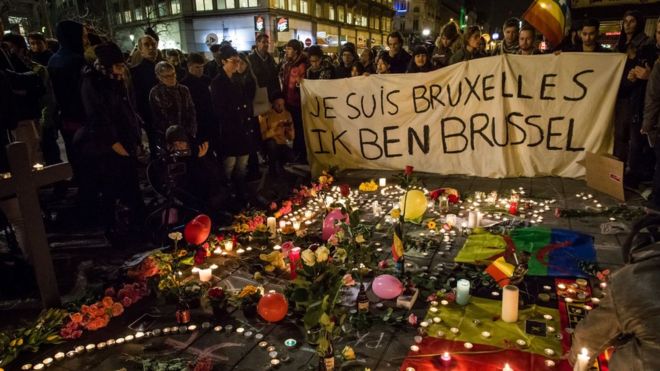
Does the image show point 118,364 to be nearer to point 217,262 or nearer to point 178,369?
point 178,369

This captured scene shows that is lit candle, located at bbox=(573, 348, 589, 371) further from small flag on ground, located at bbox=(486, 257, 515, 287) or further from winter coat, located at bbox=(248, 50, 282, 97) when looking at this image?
winter coat, located at bbox=(248, 50, 282, 97)

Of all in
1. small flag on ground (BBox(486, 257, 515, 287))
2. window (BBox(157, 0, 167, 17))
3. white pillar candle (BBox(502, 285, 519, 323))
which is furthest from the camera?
window (BBox(157, 0, 167, 17))

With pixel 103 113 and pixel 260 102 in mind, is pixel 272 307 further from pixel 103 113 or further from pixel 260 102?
pixel 260 102

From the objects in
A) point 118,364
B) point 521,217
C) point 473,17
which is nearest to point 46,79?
point 118,364

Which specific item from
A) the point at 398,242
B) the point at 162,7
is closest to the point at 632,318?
the point at 398,242

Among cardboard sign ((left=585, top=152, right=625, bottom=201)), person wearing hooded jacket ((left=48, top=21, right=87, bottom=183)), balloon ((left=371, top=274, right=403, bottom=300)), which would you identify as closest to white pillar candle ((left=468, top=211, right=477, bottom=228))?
balloon ((left=371, top=274, right=403, bottom=300))

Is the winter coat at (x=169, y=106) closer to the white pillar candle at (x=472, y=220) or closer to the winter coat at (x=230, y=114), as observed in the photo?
the winter coat at (x=230, y=114)

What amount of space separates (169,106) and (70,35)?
5.03 feet

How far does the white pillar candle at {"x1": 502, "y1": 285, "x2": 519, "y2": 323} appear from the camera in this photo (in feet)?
10.1

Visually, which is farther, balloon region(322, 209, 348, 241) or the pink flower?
balloon region(322, 209, 348, 241)

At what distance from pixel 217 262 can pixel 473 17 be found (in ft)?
264

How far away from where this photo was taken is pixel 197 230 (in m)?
4.30

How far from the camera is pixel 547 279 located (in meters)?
3.72

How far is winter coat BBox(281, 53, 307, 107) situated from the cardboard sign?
4.53m
